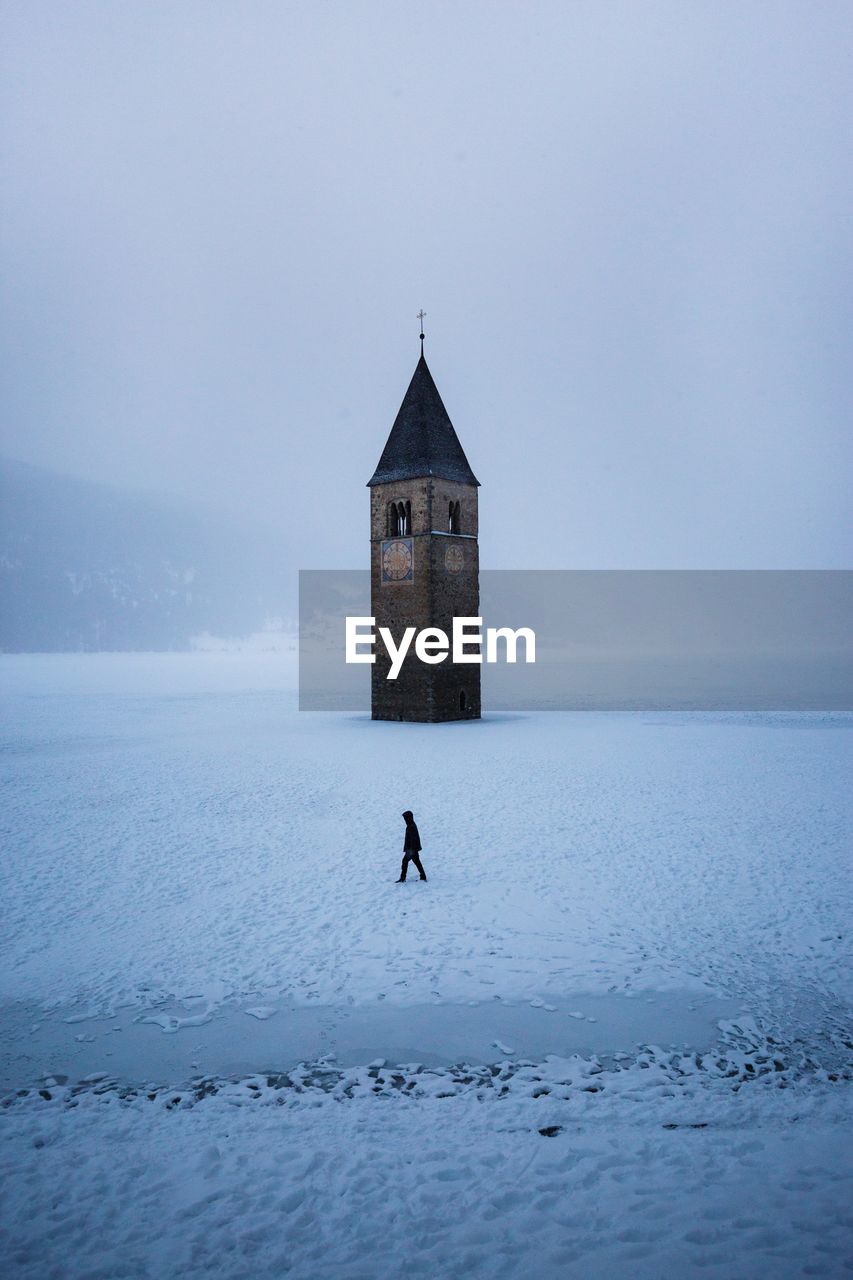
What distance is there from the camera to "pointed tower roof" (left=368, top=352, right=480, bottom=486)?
39719 millimetres

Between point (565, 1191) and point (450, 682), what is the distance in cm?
3364

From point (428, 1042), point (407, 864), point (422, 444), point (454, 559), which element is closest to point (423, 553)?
point (454, 559)

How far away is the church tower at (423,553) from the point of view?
39.1 metres

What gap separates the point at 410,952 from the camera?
1066 cm

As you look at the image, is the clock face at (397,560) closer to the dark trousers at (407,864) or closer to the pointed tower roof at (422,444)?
the pointed tower roof at (422,444)

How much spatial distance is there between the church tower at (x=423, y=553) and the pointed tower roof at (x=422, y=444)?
0.05m

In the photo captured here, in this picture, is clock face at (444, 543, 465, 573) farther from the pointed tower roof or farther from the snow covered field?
the snow covered field

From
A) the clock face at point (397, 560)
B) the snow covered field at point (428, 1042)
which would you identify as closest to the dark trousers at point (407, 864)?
the snow covered field at point (428, 1042)

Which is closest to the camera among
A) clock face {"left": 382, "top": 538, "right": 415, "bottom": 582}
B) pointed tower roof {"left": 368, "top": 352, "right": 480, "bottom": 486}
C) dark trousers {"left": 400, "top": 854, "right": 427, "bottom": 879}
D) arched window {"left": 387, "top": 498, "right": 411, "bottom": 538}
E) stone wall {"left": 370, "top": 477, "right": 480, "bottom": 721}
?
dark trousers {"left": 400, "top": 854, "right": 427, "bottom": 879}

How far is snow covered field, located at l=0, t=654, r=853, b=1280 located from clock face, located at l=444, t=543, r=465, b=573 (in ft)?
72.4

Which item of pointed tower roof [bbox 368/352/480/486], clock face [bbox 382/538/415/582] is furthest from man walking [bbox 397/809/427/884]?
pointed tower roof [bbox 368/352/480/486]

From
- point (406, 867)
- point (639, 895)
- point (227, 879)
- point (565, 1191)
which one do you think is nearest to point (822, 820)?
point (639, 895)

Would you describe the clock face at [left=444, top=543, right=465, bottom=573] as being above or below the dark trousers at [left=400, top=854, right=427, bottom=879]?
above

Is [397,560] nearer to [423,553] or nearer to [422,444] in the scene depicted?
[423,553]
